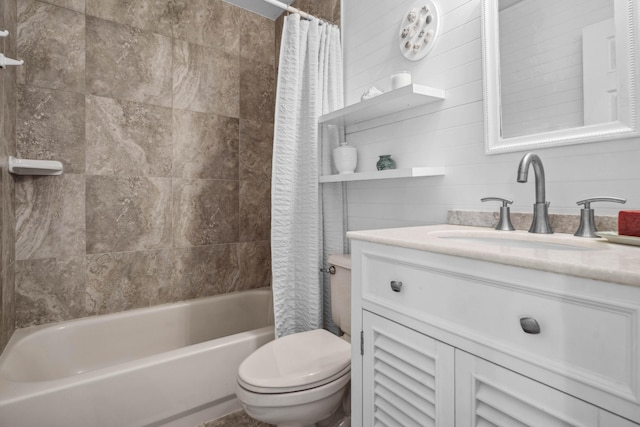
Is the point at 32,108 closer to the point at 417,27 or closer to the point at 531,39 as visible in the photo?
the point at 417,27

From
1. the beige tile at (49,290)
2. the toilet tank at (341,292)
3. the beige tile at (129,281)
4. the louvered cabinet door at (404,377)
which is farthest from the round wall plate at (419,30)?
the beige tile at (49,290)

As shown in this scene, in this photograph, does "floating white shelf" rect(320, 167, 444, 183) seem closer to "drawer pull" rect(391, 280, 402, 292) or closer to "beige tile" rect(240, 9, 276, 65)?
"drawer pull" rect(391, 280, 402, 292)

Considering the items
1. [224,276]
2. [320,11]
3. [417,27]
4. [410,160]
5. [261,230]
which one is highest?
[320,11]

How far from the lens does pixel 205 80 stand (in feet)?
7.31

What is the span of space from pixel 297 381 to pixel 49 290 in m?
1.54

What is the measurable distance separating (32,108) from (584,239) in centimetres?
249

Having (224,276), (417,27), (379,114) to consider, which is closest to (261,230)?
(224,276)

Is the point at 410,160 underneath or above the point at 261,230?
above

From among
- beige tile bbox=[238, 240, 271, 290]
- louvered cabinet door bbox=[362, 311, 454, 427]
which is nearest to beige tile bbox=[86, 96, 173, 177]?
beige tile bbox=[238, 240, 271, 290]

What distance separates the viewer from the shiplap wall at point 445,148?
38.3 inches

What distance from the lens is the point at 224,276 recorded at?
7.64 ft

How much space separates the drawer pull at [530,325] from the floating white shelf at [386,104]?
983 millimetres

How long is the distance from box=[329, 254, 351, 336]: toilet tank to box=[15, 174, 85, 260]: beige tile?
1.47 meters

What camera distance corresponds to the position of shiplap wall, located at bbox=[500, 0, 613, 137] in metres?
Result: 1.00
